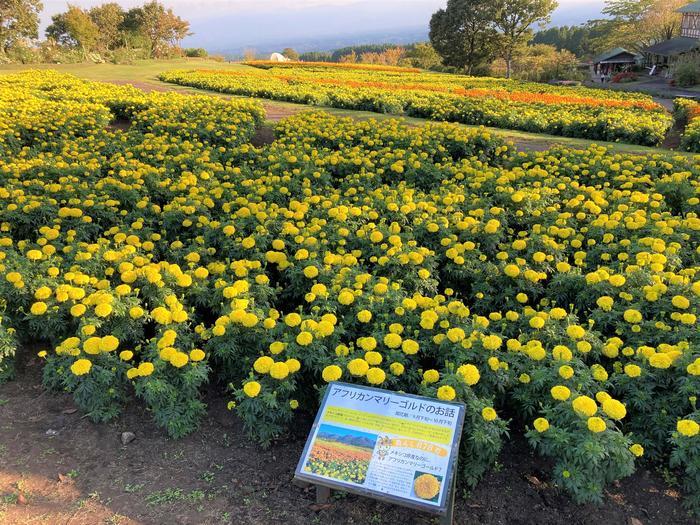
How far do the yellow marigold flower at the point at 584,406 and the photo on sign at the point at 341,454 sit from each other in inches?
47.3

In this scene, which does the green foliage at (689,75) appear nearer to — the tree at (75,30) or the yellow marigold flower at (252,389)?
the yellow marigold flower at (252,389)

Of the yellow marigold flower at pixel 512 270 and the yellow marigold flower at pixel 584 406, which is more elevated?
the yellow marigold flower at pixel 512 270

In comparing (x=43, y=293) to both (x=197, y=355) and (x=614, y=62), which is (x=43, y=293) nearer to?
(x=197, y=355)

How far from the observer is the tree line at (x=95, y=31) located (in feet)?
113

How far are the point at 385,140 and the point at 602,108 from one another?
8070mm

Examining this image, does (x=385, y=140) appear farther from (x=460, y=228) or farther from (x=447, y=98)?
(x=447, y=98)

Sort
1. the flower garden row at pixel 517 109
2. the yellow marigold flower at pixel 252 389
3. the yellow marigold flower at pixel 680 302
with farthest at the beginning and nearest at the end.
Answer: the flower garden row at pixel 517 109 < the yellow marigold flower at pixel 680 302 < the yellow marigold flower at pixel 252 389

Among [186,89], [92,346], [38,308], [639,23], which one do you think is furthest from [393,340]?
[639,23]

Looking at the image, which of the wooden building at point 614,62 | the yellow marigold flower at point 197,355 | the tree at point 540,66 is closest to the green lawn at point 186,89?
the yellow marigold flower at point 197,355

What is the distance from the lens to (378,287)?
413 cm

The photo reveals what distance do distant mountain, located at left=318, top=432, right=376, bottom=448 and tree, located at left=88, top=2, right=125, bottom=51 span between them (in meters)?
52.8

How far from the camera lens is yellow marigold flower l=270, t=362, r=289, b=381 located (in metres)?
3.14

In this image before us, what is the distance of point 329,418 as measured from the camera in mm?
2900

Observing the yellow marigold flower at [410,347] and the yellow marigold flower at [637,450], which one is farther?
the yellow marigold flower at [410,347]
